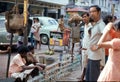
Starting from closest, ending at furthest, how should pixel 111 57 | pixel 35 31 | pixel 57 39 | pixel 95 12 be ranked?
pixel 111 57, pixel 95 12, pixel 57 39, pixel 35 31

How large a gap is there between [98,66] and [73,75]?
155 inches

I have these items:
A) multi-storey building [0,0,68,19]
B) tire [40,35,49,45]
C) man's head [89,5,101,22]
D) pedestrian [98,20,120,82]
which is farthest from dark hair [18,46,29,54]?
multi-storey building [0,0,68,19]

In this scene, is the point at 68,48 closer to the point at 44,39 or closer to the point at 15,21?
the point at 44,39

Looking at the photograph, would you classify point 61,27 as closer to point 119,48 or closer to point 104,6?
point 119,48

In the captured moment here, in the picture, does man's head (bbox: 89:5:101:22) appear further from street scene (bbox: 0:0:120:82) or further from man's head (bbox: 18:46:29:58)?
man's head (bbox: 18:46:29:58)

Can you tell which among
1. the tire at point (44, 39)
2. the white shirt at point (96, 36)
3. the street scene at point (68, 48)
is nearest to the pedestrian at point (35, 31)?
the street scene at point (68, 48)

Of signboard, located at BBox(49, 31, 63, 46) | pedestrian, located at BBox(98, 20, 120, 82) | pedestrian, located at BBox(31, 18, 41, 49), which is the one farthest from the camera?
pedestrian, located at BBox(31, 18, 41, 49)

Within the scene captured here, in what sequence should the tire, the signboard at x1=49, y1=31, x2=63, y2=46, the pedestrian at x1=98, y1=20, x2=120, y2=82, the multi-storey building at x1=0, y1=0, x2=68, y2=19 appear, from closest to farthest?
the pedestrian at x1=98, y1=20, x2=120, y2=82 < the signboard at x1=49, y1=31, x2=63, y2=46 < the tire < the multi-storey building at x1=0, y1=0, x2=68, y2=19

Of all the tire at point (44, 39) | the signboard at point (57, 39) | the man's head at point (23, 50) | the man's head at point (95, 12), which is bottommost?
the tire at point (44, 39)

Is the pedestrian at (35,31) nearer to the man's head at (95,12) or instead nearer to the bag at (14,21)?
the bag at (14,21)

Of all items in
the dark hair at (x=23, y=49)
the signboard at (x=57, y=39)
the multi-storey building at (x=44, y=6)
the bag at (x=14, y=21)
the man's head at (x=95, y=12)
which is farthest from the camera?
the multi-storey building at (x=44, y=6)

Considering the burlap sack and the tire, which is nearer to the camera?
the burlap sack

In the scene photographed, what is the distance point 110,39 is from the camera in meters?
5.09

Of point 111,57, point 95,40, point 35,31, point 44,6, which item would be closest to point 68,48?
point 35,31
